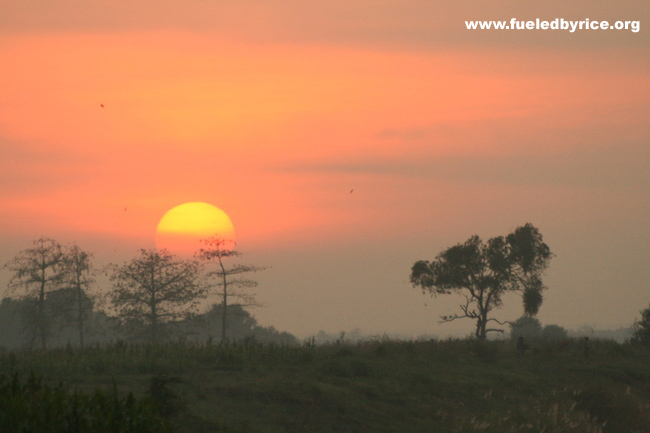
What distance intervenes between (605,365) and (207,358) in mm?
17693

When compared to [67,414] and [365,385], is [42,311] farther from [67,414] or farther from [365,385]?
[67,414]

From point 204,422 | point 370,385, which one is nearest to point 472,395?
point 370,385

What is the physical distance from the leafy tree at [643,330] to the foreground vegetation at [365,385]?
8778 mm

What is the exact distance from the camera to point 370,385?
27.4 meters

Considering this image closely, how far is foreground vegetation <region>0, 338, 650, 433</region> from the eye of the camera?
23.3m

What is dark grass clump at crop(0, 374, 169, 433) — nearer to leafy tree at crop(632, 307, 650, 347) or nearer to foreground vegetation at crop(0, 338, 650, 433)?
foreground vegetation at crop(0, 338, 650, 433)

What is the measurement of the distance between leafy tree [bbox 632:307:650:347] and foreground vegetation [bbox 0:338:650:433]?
878 cm

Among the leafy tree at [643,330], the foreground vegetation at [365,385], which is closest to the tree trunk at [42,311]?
the foreground vegetation at [365,385]

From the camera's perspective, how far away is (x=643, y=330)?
45.7 meters

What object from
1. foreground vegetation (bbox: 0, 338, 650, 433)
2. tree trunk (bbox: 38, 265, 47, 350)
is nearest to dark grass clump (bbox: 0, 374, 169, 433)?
foreground vegetation (bbox: 0, 338, 650, 433)

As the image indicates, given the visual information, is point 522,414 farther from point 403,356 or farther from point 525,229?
point 525,229

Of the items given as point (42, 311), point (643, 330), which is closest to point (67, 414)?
point (643, 330)

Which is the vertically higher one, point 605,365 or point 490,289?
point 490,289

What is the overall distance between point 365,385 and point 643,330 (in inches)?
996
